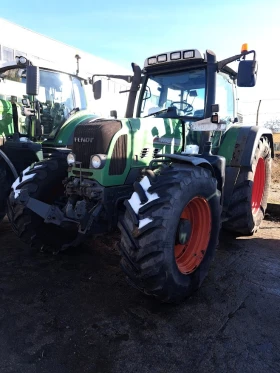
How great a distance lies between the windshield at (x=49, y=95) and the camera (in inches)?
240

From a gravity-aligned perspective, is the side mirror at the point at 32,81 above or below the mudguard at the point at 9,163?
above

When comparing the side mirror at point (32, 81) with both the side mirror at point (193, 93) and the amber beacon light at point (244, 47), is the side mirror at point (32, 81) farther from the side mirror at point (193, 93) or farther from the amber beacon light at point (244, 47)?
the amber beacon light at point (244, 47)

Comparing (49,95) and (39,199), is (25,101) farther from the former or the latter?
(39,199)

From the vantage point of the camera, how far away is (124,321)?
2553 millimetres

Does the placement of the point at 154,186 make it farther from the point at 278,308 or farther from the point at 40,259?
the point at 40,259

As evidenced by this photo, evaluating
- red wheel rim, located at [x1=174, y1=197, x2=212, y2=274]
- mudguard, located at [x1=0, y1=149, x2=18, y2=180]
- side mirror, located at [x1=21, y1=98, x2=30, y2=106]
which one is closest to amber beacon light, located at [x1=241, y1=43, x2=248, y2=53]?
red wheel rim, located at [x1=174, y1=197, x2=212, y2=274]

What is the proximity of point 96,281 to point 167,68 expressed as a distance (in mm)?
2719

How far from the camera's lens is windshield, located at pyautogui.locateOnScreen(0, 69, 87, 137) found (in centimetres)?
610

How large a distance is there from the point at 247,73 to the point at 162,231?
207 centimetres

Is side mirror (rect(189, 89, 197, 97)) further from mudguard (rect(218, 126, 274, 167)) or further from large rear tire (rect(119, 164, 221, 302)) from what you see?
large rear tire (rect(119, 164, 221, 302))

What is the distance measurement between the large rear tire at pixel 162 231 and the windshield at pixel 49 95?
13.4 feet

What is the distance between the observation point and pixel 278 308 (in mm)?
2744

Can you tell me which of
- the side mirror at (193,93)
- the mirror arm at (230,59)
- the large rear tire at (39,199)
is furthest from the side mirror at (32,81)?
the mirror arm at (230,59)

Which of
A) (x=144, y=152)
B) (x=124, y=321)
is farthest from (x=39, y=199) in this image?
(x=124, y=321)
